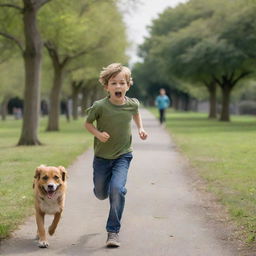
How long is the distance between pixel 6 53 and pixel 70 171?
744 inches

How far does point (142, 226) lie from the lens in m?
7.40

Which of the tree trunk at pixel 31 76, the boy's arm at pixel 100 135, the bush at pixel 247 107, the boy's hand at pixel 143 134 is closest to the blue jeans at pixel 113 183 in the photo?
the boy's hand at pixel 143 134

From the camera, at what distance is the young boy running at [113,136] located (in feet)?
21.2

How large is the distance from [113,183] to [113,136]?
1.76 ft

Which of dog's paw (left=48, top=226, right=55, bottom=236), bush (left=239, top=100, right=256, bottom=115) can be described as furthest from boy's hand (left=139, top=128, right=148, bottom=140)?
bush (left=239, top=100, right=256, bottom=115)

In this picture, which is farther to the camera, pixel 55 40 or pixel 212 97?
pixel 212 97

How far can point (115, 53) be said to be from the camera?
1337 inches

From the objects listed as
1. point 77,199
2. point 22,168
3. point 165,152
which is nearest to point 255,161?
point 165,152

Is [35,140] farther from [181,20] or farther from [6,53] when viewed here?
[181,20]

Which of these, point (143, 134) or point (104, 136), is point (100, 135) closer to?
point (104, 136)

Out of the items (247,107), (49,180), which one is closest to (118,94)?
(49,180)

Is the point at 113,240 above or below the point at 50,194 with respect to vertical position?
below

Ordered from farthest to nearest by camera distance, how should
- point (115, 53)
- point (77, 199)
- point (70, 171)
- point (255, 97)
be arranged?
point (255, 97) < point (115, 53) < point (70, 171) < point (77, 199)

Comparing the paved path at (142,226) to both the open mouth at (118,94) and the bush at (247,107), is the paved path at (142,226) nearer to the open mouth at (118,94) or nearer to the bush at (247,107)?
the open mouth at (118,94)
